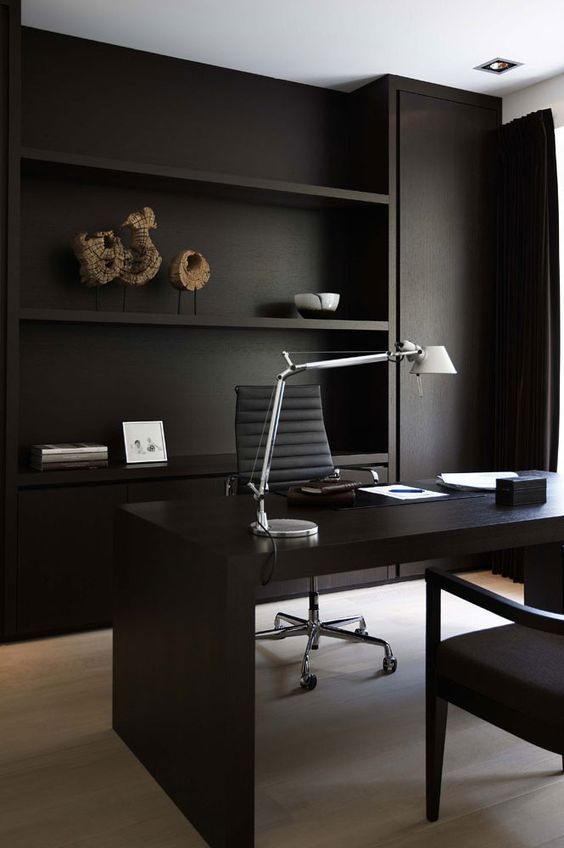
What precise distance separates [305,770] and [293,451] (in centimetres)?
158

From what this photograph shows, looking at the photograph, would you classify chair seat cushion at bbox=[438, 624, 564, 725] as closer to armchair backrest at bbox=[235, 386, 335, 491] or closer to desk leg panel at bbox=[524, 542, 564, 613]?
desk leg panel at bbox=[524, 542, 564, 613]

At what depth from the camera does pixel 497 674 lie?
2.02 metres

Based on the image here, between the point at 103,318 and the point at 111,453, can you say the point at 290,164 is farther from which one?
the point at 111,453

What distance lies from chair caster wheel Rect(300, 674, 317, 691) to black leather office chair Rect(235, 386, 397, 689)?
0.74 ft

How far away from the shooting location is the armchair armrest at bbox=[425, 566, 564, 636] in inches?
73.5

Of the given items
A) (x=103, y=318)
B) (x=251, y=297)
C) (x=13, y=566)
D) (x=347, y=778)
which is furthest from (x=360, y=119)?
(x=347, y=778)

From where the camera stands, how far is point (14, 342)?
360 centimetres

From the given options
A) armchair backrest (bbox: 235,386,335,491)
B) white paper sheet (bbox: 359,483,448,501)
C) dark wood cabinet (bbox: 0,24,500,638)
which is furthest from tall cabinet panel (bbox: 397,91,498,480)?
white paper sheet (bbox: 359,483,448,501)

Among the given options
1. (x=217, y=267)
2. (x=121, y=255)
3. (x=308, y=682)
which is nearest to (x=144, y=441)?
(x=121, y=255)

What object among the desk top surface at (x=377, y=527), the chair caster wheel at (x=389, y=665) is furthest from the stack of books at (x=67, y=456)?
the chair caster wheel at (x=389, y=665)

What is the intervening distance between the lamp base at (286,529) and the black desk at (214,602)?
4 centimetres

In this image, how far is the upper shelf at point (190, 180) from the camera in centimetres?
373

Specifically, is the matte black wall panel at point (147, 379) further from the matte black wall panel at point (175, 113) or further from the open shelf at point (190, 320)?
the matte black wall panel at point (175, 113)

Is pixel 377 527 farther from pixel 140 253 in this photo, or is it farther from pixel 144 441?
pixel 140 253
